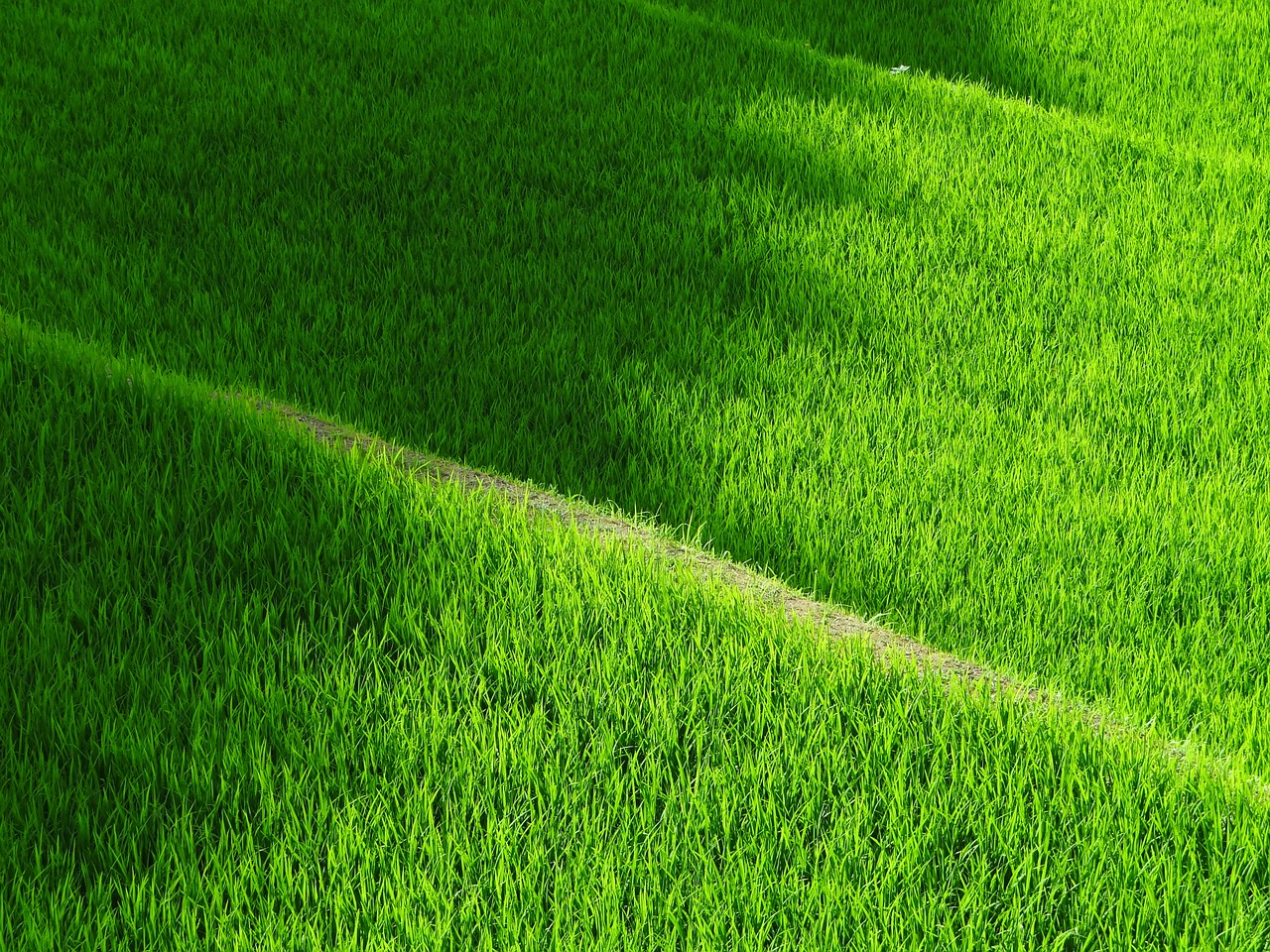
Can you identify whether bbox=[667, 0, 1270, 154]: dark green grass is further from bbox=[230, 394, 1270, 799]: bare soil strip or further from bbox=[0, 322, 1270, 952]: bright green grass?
bbox=[0, 322, 1270, 952]: bright green grass

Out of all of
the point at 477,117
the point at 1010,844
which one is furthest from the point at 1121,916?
the point at 477,117

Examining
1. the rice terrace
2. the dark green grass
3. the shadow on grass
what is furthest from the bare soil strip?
the shadow on grass

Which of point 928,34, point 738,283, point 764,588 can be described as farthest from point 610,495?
point 928,34

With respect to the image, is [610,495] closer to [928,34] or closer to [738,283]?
[738,283]

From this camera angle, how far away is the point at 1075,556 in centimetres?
232

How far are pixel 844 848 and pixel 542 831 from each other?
361 mm

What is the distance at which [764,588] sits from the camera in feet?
6.68

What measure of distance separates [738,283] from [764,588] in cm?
151

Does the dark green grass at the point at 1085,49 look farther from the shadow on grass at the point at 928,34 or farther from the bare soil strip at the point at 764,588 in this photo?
the bare soil strip at the point at 764,588

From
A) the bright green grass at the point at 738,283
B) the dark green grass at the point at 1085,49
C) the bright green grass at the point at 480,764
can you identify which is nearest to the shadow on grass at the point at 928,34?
the dark green grass at the point at 1085,49

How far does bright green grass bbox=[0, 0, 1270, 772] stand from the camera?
2.35m

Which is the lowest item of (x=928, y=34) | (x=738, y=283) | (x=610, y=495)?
(x=610, y=495)

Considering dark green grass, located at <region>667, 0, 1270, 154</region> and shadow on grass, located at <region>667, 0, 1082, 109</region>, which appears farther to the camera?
shadow on grass, located at <region>667, 0, 1082, 109</region>

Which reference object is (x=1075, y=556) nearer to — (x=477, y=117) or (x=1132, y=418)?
(x=1132, y=418)
